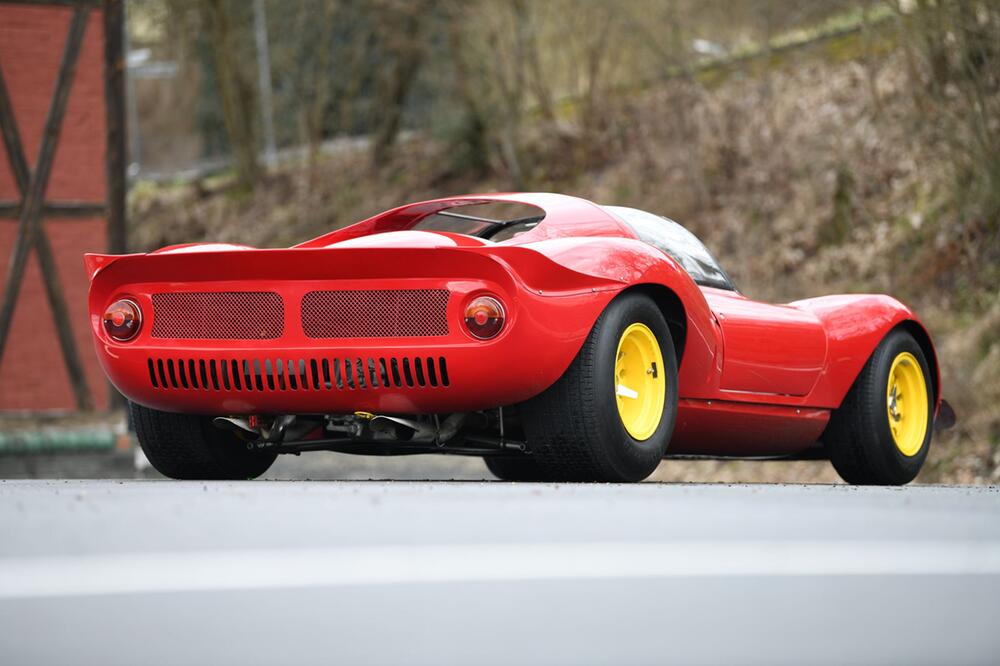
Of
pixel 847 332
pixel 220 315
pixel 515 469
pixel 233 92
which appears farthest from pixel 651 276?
pixel 233 92

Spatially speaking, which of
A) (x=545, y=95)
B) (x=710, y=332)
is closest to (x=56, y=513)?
(x=710, y=332)

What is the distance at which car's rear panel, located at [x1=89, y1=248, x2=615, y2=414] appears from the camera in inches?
173

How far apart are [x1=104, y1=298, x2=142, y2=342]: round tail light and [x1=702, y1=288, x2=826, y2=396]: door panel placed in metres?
2.11

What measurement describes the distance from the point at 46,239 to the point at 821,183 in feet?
29.6

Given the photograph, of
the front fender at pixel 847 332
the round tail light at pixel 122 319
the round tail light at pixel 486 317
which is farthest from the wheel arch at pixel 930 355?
the round tail light at pixel 122 319

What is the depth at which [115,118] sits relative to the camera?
49.1 ft

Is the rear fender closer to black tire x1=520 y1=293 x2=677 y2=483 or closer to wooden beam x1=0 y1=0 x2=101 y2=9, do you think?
black tire x1=520 y1=293 x2=677 y2=483

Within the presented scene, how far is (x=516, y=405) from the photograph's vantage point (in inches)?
188

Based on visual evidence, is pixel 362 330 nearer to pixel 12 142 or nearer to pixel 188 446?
pixel 188 446

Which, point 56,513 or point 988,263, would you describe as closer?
point 56,513

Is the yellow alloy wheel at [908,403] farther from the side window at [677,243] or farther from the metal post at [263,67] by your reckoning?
the metal post at [263,67]

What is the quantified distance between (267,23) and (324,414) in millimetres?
29146

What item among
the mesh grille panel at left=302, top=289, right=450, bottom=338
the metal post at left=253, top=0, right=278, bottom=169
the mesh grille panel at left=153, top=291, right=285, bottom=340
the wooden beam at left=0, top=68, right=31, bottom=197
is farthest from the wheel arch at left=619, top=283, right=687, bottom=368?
the metal post at left=253, top=0, right=278, bottom=169

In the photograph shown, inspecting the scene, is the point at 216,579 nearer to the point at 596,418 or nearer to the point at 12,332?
the point at 596,418
